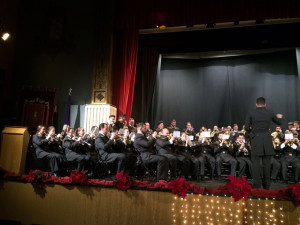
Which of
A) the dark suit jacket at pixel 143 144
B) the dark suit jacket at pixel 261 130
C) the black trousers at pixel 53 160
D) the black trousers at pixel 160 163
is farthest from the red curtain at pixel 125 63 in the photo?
the dark suit jacket at pixel 261 130

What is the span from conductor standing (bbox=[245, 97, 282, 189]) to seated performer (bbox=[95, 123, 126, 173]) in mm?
2467

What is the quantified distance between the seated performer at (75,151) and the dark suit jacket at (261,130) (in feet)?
11.0

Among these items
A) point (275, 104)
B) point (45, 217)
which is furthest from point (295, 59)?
point (45, 217)

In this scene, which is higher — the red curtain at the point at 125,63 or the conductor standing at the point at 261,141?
the red curtain at the point at 125,63

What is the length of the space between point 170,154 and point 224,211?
2.51m

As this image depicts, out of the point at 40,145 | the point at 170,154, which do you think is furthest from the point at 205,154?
the point at 40,145

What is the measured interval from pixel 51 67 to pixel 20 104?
1.69 meters

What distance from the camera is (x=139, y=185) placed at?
3.47 metres

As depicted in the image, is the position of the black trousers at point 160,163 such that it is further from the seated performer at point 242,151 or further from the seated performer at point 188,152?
the seated performer at point 242,151

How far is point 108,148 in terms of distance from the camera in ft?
17.2

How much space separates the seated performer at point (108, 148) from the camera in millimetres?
5027

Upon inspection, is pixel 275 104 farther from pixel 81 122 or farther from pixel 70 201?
pixel 70 201

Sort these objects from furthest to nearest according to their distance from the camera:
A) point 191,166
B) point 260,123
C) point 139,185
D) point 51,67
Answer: point 51,67 → point 191,166 → point 260,123 → point 139,185

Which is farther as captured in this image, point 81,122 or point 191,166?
point 81,122
